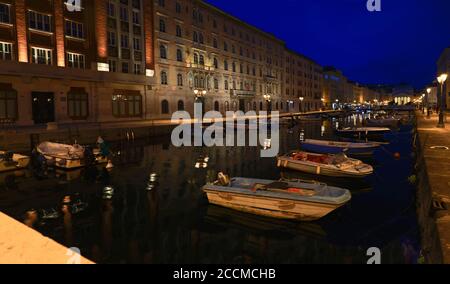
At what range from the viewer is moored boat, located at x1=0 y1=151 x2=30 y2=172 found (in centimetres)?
2052

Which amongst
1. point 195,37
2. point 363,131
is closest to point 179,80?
point 195,37

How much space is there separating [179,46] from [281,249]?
5195 cm

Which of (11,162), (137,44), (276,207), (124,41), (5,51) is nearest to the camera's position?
(276,207)

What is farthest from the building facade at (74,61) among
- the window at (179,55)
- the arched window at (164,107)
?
the window at (179,55)

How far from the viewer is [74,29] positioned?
4131 centimetres

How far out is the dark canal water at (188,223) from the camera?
9.93 m

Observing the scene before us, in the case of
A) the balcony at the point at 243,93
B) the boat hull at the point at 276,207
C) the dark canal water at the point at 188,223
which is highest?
the balcony at the point at 243,93

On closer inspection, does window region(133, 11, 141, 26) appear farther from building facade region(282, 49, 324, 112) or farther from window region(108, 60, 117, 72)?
building facade region(282, 49, 324, 112)

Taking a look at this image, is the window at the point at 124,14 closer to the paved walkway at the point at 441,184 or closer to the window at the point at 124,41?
the window at the point at 124,41

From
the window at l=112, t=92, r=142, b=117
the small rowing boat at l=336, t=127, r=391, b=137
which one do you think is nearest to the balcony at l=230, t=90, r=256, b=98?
the window at l=112, t=92, r=142, b=117

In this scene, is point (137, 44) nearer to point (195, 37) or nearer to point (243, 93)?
point (195, 37)

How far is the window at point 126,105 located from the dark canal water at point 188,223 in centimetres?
2658

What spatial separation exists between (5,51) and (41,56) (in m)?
3.79

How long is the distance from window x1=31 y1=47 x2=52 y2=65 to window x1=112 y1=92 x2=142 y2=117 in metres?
9.53
